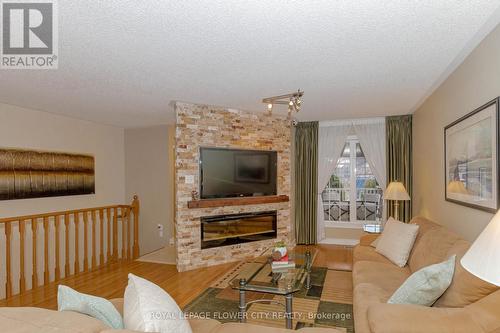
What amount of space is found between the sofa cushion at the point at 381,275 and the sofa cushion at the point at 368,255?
0.60 feet

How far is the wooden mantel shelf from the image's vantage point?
4449 mm

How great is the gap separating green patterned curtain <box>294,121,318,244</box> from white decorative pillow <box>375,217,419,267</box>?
8.04 feet

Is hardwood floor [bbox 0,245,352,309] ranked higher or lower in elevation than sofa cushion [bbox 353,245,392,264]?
lower

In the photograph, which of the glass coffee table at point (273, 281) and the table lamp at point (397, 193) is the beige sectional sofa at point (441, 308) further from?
the table lamp at point (397, 193)

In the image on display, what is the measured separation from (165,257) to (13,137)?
2.92 meters

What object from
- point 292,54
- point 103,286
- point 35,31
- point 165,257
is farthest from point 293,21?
point 165,257

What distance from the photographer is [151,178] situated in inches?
245

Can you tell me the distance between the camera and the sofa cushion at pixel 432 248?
239 cm

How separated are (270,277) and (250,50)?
2034 mm

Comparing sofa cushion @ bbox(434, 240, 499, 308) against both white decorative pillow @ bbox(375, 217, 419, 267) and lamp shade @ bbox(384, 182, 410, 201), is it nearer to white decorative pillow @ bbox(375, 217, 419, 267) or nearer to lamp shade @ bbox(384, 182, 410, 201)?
white decorative pillow @ bbox(375, 217, 419, 267)

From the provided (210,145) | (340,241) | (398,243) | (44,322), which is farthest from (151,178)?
(44,322)

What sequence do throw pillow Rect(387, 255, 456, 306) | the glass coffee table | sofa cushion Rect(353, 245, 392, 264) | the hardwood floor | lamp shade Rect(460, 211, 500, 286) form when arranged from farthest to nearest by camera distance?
the hardwood floor → sofa cushion Rect(353, 245, 392, 264) → the glass coffee table → throw pillow Rect(387, 255, 456, 306) → lamp shade Rect(460, 211, 500, 286)

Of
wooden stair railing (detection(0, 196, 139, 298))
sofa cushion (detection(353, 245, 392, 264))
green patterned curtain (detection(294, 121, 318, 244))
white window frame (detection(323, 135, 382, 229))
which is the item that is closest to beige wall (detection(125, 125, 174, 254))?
wooden stair railing (detection(0, 196, 139, 298))

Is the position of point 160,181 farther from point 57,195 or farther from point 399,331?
point 399,331
